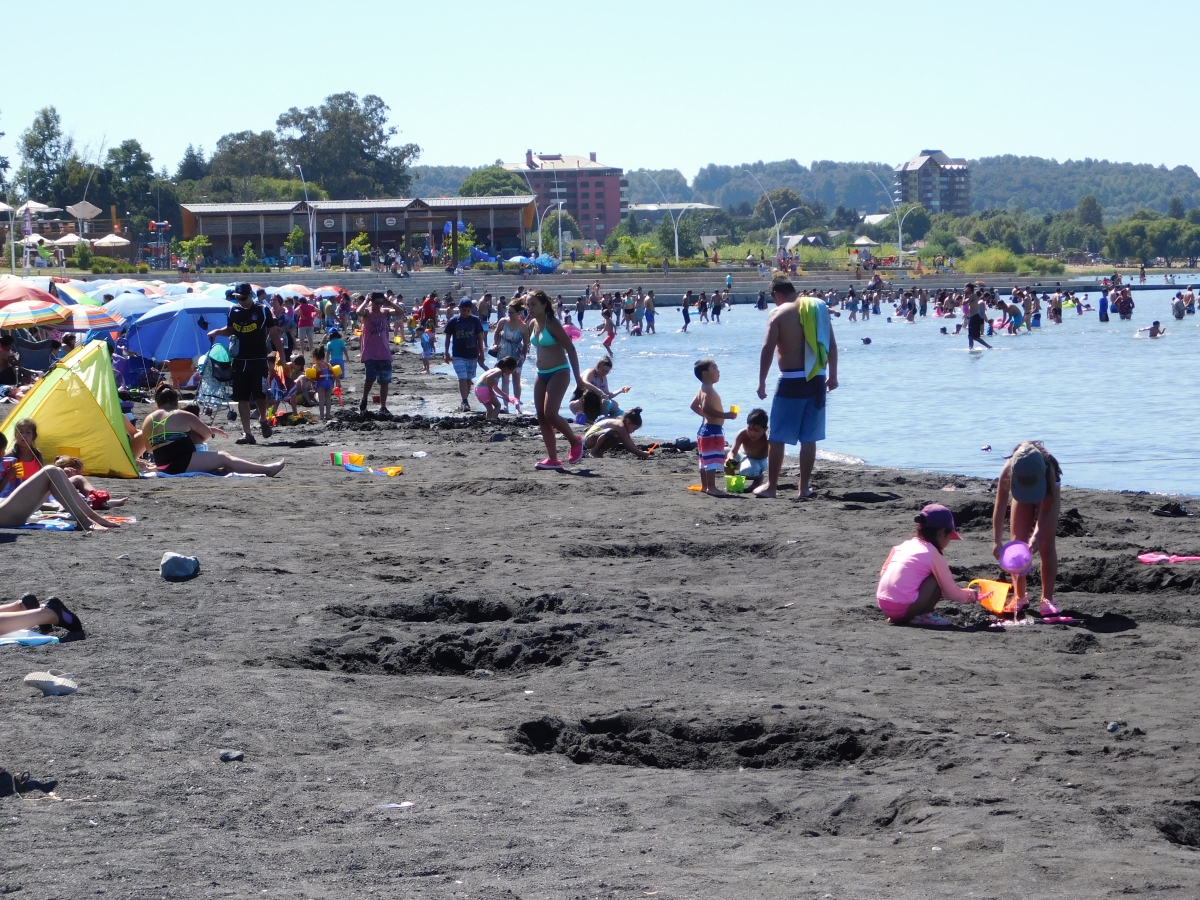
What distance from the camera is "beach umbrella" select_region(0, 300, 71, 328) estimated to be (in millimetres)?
20453

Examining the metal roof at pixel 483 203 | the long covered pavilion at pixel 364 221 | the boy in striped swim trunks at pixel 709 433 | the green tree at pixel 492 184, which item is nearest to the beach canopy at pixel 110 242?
Answer: the long covered pavilion at pixel 364 221

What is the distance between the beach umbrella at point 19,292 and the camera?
2194cm

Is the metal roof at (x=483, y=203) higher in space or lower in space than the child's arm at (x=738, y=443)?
higher

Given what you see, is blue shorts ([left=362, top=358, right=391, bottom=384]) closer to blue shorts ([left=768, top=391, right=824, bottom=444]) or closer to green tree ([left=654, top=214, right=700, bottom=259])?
blue shorts ([left=768, top=391, right=824, bottom=444])

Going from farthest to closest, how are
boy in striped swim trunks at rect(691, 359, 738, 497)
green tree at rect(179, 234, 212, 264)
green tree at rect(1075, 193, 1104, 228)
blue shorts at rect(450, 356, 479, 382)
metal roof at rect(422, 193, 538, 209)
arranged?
green tree at rect(1075, 193, 1104, 228)
metal roof at rect(422, 193, 538, 209)
green tree at rect(179, 234, 212, 264)
blue shorts at rect(450, 356, 479, 382)
boy in striped swim trunks at rect(691, 359, 738, 497)

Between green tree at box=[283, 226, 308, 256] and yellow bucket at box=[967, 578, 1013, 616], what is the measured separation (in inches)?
2869

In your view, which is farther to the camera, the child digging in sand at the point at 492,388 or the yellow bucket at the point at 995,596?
the child digging in sand at the point at 492,388

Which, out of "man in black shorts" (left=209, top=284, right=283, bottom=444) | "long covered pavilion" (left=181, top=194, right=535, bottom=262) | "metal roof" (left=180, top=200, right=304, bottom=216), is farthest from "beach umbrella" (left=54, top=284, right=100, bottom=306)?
"metal roof" (left=180, top=200, right=304, bottom=216)

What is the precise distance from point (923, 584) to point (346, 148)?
368ft

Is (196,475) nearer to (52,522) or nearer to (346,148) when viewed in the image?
(52,522)

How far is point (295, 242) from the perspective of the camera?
A: 77250 millimetres

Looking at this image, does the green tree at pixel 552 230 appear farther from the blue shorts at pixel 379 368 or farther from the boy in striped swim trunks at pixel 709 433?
the boy in striped swim trunks at pixel 709 433

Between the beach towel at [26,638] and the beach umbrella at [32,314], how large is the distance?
1534 centimetres

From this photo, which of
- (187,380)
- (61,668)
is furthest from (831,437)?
(61,668)
